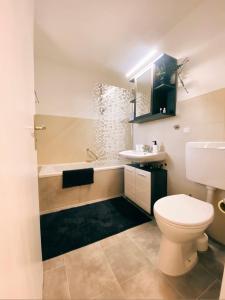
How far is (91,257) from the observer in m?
1.20

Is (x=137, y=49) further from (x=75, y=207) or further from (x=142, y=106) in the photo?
(x=75, y=207)

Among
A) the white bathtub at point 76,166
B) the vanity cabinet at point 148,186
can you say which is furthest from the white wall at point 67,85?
the vanity cabinet at point 148,186

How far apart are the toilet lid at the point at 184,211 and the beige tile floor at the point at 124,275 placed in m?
0.47

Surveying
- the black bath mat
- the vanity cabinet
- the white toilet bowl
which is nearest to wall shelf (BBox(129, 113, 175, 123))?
the vanity cabinet

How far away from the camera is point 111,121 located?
106 inches

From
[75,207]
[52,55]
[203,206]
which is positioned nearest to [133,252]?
[203,206]

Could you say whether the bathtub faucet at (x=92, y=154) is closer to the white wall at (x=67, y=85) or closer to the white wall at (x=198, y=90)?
the white wall at (x=67, y=85)

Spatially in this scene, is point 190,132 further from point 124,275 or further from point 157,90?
point 124,275

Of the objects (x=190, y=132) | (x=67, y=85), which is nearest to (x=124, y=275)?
(x=190, y=132)

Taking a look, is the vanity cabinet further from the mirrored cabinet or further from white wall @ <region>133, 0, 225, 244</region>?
the mirrored cabinet

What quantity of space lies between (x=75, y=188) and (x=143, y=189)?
1.00 m

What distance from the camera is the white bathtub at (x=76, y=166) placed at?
1.99m

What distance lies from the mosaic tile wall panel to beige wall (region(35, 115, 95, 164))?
180mm

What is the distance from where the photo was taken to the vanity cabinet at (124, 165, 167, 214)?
1.71m
